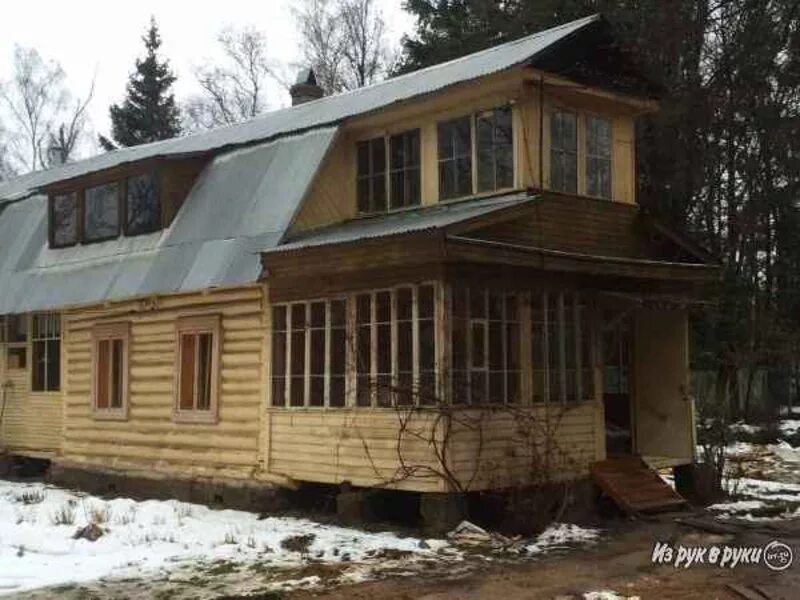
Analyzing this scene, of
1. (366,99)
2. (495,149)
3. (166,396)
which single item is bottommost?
(166,396)

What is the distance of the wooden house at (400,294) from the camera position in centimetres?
1201

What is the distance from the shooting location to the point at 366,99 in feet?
50.9

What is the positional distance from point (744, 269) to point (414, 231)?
20281 mm

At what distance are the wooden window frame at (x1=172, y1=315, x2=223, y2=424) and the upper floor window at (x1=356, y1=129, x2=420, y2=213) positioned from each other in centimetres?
282

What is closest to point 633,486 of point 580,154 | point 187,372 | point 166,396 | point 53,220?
point 580,154

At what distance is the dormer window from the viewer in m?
17.2

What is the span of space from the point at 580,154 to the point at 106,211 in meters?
8.51

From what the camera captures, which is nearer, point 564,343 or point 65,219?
point 564,343

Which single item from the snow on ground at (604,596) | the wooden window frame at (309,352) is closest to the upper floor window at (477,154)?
the wooden window frame at (309,352)

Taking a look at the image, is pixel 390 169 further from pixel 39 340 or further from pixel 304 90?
pixel 39 340

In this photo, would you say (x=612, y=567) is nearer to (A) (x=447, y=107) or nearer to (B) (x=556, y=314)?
(B) (x=556, y=314)

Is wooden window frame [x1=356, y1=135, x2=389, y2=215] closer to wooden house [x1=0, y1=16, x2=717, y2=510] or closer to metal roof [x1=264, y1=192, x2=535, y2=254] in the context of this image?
wooden house [x1=0, y1=16, x2=717, y2=510]

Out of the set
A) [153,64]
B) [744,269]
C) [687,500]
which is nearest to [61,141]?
[153,64]

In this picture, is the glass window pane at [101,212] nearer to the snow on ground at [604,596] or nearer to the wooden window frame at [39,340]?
the wooden window frame at [39,340]
